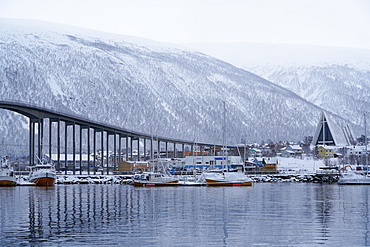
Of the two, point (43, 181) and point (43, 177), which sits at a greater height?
point (43, 177)

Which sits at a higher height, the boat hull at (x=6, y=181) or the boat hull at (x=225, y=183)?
the boat hull at (x=6, y=181)

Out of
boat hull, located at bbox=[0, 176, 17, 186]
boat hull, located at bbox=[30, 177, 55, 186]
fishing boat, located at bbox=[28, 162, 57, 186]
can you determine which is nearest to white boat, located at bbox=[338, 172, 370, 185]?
fishing boat, located at bbox=[28, 162, 57, 186]

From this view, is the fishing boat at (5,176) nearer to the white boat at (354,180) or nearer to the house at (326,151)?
the white boat at (354,180)

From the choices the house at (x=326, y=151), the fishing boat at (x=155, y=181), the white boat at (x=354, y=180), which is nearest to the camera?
the fishing boat at (x=155, y=181)

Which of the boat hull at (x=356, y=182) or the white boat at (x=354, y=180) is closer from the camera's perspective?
the boat hull at (x=356, y=182)

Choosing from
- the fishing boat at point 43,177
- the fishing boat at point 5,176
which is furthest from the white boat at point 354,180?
the fishing boat at point 5,176

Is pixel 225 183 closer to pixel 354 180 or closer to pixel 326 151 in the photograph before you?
pixel 354 180

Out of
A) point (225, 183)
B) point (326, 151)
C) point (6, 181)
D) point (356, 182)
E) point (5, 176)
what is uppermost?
point (326, 151)

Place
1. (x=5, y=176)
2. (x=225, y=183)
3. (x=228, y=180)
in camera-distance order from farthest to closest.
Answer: (x=5, y=176) < (x=228, y=180) < (x=225, y=183)

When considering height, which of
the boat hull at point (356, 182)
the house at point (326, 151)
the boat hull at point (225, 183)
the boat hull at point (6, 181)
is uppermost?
the house at point (326, 151)

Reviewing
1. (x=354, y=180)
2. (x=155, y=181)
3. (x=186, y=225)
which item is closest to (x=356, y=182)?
(x=354, y=180)

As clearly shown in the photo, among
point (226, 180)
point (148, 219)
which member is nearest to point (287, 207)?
point (148, 219)

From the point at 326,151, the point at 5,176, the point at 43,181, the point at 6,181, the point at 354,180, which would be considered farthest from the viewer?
the point at 326,151

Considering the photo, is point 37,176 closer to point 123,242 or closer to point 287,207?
point 287,207
